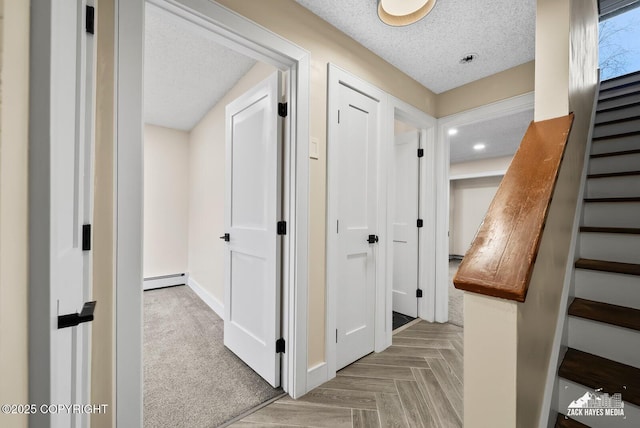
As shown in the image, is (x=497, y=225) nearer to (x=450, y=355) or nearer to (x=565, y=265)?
(x=565, y=265)

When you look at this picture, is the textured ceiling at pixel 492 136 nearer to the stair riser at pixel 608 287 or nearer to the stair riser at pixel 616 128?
the stair riser at pixel 616 128

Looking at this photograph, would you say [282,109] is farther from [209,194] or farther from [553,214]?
[209,194]

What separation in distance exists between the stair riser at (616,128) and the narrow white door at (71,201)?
320 cm

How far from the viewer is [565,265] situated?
124 cm

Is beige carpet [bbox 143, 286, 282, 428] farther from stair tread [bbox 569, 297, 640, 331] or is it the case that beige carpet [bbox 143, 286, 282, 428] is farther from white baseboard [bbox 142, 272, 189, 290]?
stair tread [bbox 569, 297, 640, 331]

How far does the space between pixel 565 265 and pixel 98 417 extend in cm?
217

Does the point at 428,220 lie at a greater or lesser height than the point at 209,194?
lesser

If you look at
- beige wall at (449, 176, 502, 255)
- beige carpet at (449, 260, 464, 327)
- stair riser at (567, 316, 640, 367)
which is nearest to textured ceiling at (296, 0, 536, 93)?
stair riser at (567, 316, 640, 367)

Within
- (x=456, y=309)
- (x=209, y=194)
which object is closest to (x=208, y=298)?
(x=209, y=194)

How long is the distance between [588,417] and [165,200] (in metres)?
4.96

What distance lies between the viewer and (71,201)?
74 cm

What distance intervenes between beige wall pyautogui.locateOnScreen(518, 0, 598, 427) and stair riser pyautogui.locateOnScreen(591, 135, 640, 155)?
147 mm

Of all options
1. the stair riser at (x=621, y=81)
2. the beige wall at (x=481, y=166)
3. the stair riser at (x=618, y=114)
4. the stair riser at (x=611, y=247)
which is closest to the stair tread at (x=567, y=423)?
the stair riser at (x=611, y=247)

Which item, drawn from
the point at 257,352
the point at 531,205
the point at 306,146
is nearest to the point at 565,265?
the point at 531,205
